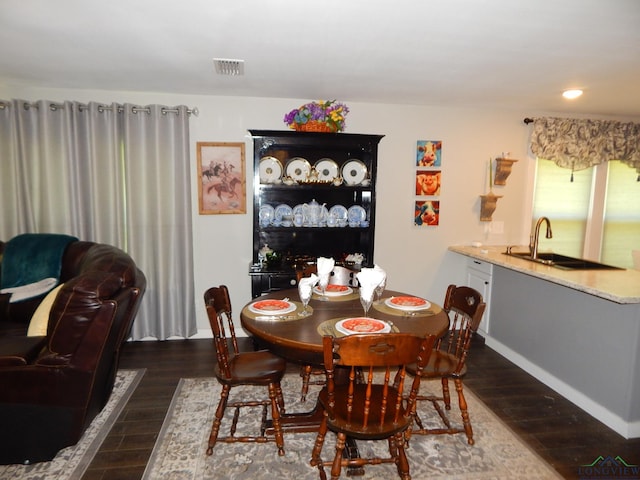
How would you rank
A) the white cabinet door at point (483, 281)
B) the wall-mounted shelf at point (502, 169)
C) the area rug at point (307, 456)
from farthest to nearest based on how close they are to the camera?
the wall-mounted shelf at point (502, 169)
the white cabinet door at point (483, 281)
the area rug at point (307, 456)

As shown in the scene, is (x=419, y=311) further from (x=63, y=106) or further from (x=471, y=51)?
(x=63, y=106)

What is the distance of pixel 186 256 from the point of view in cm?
372

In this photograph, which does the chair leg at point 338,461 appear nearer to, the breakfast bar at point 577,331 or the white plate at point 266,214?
the breakfast bar at point 577,331

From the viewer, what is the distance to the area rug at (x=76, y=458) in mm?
1953

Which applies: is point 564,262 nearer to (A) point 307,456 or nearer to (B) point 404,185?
(B) point 404,185

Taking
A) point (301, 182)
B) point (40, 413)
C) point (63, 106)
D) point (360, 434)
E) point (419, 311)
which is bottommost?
point (40, 413)

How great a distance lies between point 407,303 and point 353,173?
1794 millimetres

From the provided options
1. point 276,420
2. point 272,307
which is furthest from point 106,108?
point 276,420

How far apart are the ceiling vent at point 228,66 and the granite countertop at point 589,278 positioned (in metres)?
2.63

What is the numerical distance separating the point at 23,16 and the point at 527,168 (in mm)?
4412

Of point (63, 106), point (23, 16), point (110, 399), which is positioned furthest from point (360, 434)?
point (63, 106)

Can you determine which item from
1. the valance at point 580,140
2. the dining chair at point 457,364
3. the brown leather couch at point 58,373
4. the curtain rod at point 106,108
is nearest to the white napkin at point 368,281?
the dining chair at point 457,364

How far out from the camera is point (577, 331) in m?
2.74

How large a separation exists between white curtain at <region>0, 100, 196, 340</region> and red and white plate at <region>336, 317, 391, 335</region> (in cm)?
223
